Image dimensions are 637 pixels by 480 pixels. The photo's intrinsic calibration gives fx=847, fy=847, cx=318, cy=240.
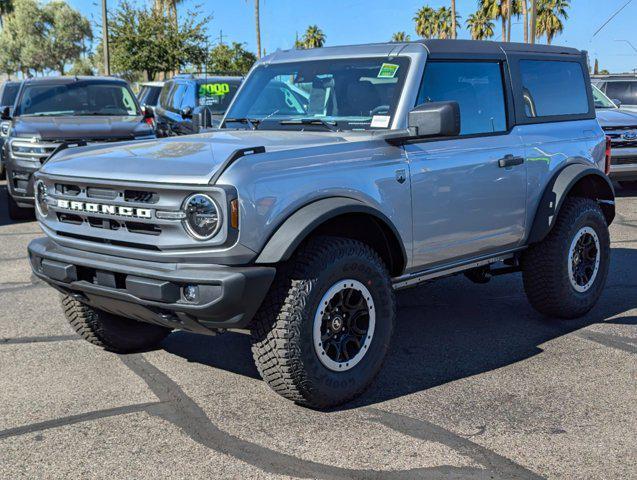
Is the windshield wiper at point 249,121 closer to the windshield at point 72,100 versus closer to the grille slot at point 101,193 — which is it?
the grille slot at point 101,193

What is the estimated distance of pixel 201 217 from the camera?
13.1 ft

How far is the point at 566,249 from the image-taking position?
234 inches

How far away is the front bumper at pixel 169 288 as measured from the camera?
3914 mm

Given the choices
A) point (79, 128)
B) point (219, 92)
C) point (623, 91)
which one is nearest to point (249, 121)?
point (79, 128)

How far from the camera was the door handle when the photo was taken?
5.41 meters

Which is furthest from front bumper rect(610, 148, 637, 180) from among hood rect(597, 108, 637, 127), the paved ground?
the paved ground

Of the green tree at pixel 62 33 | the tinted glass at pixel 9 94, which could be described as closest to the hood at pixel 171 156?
the tinted glass at pixel 9 94

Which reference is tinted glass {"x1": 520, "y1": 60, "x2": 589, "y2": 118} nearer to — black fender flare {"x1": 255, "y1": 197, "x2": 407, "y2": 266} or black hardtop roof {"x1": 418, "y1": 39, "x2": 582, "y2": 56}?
black hardtop roof {"x1": 418, "y1": 39, "x2": 582, "y2": 56}

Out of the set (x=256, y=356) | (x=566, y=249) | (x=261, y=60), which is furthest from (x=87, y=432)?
(x=566, y=249)

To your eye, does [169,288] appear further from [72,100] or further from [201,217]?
[72,100]

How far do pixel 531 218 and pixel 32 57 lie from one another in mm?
75573

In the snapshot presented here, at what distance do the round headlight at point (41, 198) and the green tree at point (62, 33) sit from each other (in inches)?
2946

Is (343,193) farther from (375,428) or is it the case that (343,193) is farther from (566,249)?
(566,249)

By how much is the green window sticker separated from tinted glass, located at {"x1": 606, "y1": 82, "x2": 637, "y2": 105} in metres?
12.4
